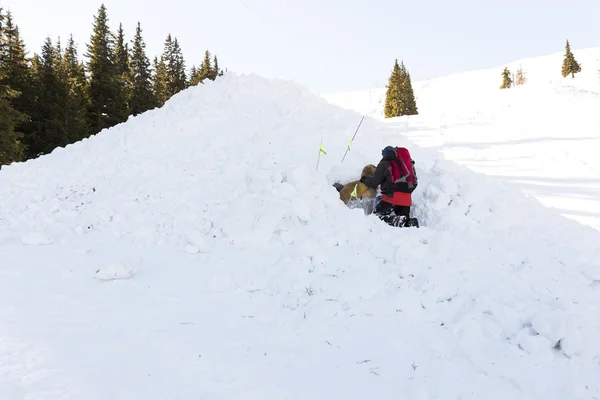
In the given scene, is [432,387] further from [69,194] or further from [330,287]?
[69,194]

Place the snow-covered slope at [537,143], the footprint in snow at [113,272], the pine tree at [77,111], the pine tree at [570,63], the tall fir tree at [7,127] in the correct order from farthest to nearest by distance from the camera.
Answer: the pine tree at [570,63] < the pine tree at [77,111] < the tall fir tree at [7,127] < the snow-covered slope at [537,143] < the footprint in snow at [113,272]

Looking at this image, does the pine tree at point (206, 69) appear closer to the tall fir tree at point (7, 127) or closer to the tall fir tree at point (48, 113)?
the tall fir tree at point (48, 113)

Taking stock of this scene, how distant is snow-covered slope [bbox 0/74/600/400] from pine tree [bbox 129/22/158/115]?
2988 centimetres

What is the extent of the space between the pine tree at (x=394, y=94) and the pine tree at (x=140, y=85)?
33.1m

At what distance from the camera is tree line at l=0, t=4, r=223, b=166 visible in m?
19.8

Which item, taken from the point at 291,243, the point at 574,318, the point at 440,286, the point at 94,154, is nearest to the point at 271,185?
the point at 291,243

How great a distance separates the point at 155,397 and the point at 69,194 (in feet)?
25.2

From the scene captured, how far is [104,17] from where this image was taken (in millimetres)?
32938

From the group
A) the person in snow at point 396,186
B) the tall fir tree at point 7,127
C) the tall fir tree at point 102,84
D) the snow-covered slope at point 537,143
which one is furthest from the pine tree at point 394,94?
the person in snow at point 396,186

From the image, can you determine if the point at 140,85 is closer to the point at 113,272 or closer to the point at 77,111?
the point at 77,111

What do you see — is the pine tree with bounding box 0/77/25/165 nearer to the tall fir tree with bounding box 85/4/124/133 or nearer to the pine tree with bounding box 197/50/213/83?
the tall fir tree with bounding box 85/4/124/133

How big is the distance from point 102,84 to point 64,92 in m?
3.81

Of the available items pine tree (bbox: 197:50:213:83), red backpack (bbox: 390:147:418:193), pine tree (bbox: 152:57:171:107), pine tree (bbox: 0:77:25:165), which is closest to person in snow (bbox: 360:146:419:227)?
red backpack (bbox: 390:147:418:193)

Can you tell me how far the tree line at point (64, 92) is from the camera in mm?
19828
